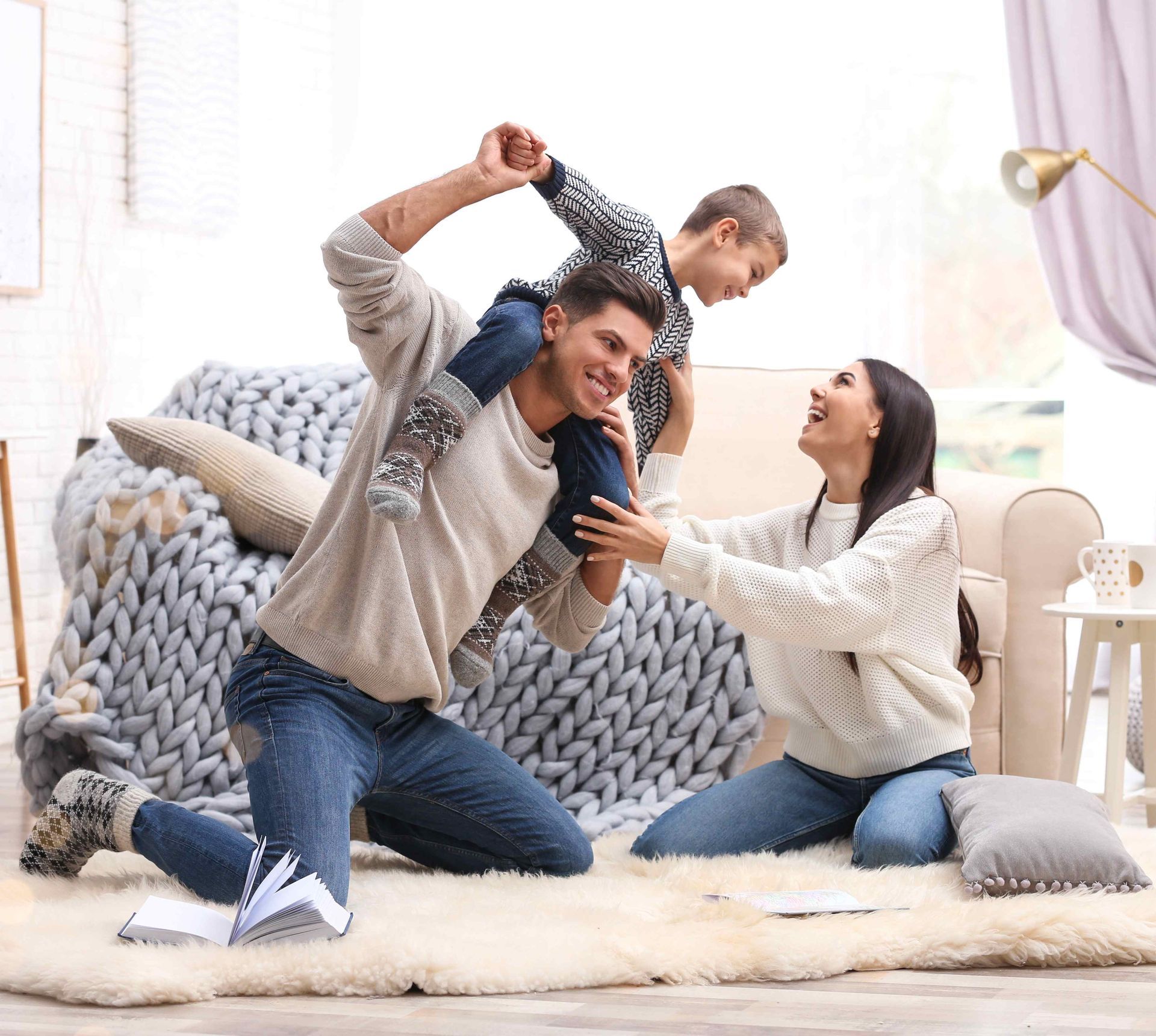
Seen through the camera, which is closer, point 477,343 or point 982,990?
point 982,990

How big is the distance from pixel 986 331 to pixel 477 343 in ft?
10.5

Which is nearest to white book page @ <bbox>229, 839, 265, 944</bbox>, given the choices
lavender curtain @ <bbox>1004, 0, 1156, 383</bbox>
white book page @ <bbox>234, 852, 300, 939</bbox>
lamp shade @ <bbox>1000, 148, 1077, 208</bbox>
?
white book page @ <bbox>234, 852, 300, 939</bbox>

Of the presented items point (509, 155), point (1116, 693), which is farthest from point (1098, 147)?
point (509, 155)

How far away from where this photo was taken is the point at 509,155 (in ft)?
5.44

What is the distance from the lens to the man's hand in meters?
1.60

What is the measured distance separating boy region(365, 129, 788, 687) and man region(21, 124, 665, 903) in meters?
0.04

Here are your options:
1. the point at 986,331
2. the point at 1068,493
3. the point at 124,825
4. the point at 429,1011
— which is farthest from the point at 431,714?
the point at 986,331

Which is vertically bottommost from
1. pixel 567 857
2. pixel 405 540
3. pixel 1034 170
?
pixel 567 857

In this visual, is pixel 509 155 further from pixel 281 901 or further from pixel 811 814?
pixel 811 814

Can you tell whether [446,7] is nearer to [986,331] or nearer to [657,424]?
[986,331]

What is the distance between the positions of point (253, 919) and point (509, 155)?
0.97m

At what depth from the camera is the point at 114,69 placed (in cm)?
390

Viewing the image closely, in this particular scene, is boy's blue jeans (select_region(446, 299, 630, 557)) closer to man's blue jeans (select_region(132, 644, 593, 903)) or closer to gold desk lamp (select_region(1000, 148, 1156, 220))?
man's blue jeans (select_region(132, 644, 593, 903))

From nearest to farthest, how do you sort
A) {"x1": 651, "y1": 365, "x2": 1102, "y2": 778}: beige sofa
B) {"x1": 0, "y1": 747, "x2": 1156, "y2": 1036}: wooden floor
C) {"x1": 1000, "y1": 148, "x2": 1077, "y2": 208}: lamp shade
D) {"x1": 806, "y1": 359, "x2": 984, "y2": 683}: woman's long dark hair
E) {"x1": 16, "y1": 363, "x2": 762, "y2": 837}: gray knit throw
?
{"x1": 0, "y1": 747, "x2": 1156, "y2": 1036}: wooden floor < {"x1": 806, "y1": 359, "x2": 984, "y2": 683}: woman's long dark hair < {"x1": 16, "y1": 363, "x2": 762, "y2": 837}: gray knit throw < {"x1": 651, "y1": 365, "x2": 1102, "y2": 778}: beige sofa < {"x1": 1000, "y1": 148, "x2": 1077, "y2": 208}: lamp shade
